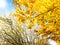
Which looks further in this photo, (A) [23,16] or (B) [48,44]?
(A) [23,16]

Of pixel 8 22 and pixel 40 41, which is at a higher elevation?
pixel 8 22

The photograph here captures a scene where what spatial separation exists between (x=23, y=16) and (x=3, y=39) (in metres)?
3.35

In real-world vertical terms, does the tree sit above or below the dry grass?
above

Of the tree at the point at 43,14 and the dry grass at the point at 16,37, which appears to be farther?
the tree at the point at 43,14

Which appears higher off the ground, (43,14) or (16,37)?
(43,14)

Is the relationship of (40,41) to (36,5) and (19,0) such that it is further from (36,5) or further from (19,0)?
(19,0)

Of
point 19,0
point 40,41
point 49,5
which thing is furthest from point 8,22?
point 19,0

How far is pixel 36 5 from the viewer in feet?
32.4

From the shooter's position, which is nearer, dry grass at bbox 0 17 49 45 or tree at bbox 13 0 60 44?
dry grass at bbox 0 17 49 45

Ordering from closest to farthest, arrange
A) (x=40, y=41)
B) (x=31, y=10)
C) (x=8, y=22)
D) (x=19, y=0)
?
(x=40, y=41) → (x=8, y=22) → (x=31, y=10) → (x=19, y=0)

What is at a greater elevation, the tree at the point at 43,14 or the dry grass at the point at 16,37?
the tree at the point at 43,14

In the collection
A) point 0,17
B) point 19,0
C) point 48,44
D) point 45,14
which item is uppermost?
point 19,0

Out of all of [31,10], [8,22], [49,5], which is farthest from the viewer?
[31,10]

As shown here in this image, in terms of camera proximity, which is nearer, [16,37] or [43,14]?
[16,37]
